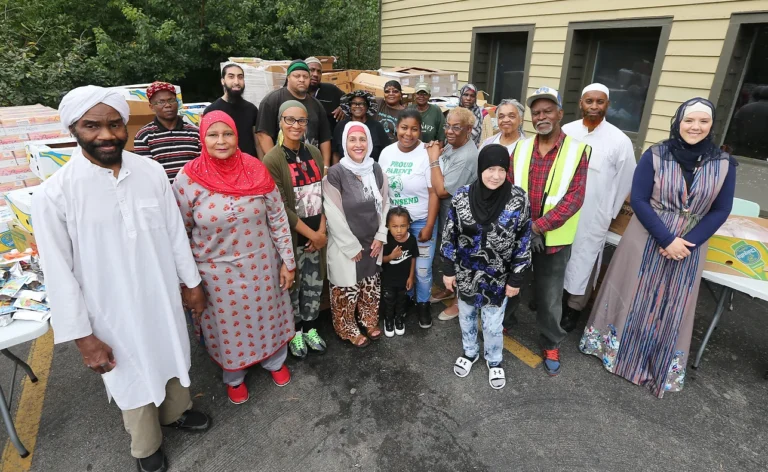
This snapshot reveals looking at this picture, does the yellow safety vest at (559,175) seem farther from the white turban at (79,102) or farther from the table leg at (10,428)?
the table leg at (10,428)

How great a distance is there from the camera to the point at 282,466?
233cm

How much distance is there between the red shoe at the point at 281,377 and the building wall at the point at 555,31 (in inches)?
205

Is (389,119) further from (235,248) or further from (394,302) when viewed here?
(235,248)

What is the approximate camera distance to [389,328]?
3504mm

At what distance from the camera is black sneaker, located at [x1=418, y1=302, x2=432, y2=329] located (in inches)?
142

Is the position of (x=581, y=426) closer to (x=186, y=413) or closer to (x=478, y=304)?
(x=478, y=304)

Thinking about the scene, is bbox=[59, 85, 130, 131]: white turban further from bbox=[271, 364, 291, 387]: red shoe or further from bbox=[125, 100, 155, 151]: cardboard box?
bbox=[125, 100, 155, 151]: cardboard box

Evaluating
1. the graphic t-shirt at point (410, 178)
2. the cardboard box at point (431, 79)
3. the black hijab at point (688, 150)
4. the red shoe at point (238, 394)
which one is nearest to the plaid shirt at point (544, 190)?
the black hijab at point (688, 150)

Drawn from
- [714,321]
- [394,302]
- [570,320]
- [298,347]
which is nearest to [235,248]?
[298,347]

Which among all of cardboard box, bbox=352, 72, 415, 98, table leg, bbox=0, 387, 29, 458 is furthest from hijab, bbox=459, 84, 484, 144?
table leg, bbox=0, 387, 29, 458

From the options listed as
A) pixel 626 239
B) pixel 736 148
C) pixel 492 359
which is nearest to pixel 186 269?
pixel 492 359

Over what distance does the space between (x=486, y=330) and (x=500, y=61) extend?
6272 mm

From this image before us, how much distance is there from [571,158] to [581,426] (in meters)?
1.73

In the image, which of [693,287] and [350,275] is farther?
[350,275]
